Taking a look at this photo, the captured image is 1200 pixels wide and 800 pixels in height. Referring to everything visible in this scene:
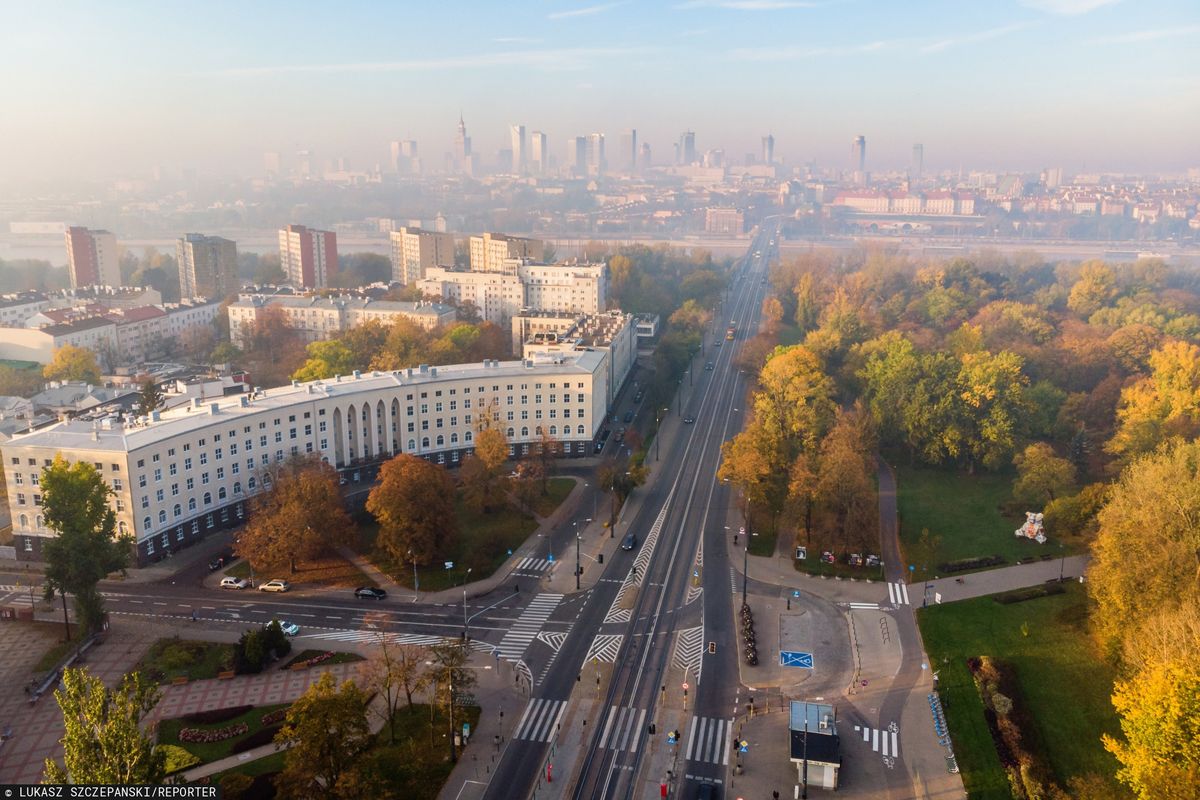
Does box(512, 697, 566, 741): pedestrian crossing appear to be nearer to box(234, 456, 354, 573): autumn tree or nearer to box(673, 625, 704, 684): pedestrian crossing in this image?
box(673, 625, 704, 684): pedestrian crossing

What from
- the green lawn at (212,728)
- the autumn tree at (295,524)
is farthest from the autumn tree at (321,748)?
the autumn tree at (295,524)

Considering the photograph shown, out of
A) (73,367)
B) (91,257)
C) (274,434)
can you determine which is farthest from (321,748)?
(91,257)

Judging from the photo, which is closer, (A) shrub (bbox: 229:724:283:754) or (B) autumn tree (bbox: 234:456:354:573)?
(A) shrub (bbox: 229:724:283:754)

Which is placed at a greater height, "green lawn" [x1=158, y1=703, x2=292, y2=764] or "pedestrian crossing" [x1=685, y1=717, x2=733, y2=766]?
"green lawn" [x1=158, y1=703, x2=292, y2=764]

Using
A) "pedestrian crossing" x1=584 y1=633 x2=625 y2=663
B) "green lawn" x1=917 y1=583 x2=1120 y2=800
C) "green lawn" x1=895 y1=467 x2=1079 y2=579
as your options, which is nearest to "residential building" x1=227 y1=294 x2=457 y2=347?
"green lawn" x1=895 y1=467 x2=1079 y2=579

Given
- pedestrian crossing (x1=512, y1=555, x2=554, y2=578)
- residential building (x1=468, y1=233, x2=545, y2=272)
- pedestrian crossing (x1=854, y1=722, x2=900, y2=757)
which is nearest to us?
pedestrian crossing (x1=854, y1=722, x2=900, y2=757)

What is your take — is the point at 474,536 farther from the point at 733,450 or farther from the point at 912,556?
the point at 912,556

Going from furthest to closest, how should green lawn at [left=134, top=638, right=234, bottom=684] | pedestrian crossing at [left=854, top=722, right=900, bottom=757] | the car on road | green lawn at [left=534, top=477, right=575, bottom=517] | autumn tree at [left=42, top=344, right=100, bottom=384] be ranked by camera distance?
autumn tree at [left=42, top=344, right=100, bottom=384] → green lawn at [left=534, top=477, right=575, bottom=517] → the car on road → green lawn at [left=134, top=638, right=234, bottom=684] → pedestrian crossing at [left=854, top=722, right=900, bottom=757]

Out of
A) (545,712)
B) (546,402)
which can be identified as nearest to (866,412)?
(546,402)
